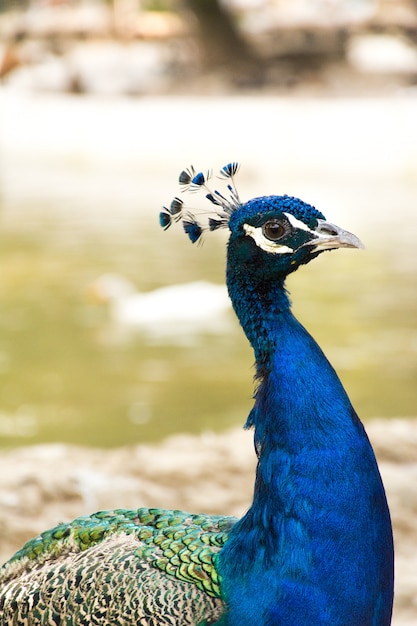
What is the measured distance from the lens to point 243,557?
167 centimetres

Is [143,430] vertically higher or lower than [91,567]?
higher

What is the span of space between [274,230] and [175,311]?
404 cm

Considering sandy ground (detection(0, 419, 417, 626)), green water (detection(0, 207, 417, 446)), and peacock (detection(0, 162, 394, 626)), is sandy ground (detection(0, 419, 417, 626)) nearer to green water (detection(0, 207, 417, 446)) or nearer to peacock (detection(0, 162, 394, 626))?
green water (detection(0, 207, 417, 446))

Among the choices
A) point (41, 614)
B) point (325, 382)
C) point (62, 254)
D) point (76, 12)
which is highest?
point (76, 12)

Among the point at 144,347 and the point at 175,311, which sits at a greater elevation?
the point at 175,311

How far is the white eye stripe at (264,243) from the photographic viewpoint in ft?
5.54

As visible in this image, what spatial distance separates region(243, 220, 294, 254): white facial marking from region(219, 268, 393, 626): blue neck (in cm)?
13

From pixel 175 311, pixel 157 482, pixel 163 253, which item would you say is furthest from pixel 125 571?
pixel 163 253

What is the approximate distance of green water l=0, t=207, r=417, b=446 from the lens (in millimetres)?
4582

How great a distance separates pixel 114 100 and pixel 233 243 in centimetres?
1093

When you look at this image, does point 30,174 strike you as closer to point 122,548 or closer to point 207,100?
point 207,100

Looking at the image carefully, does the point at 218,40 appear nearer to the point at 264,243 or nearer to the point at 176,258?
the point at 176,258

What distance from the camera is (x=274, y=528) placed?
1.65 metres

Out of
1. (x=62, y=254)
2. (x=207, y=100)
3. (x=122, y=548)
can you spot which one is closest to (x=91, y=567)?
(x=122, y=548)
